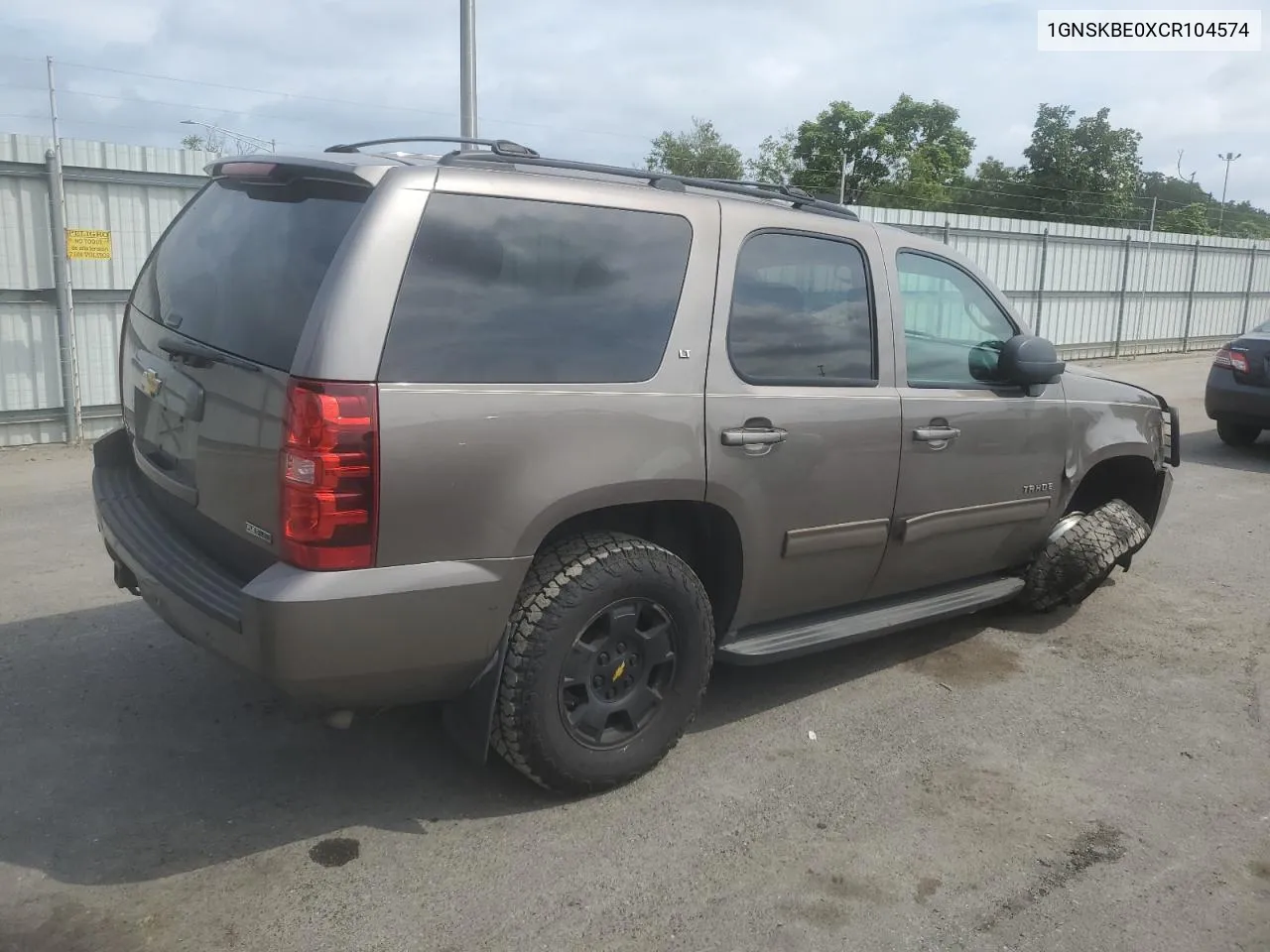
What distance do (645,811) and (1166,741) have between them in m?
2.06

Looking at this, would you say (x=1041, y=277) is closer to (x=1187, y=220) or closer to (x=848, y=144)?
(x=848, y=144)

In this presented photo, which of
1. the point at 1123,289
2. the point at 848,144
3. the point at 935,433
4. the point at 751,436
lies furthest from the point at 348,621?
the point at 848,144

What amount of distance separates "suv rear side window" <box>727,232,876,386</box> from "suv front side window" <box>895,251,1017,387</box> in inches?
9.9

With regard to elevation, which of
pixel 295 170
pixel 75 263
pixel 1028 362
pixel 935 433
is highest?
pixel 295 170

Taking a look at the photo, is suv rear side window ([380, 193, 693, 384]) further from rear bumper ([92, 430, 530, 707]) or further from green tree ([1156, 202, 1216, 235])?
green tree ([1156, 202, 1216, 235])

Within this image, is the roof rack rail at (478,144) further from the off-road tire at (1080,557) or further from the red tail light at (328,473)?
the off-road tire at (1080,557)

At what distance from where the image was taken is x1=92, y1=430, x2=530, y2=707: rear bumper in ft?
8.94

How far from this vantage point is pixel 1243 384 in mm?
9945

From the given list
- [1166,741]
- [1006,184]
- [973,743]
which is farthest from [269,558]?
[1006,184]

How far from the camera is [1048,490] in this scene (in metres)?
4.72

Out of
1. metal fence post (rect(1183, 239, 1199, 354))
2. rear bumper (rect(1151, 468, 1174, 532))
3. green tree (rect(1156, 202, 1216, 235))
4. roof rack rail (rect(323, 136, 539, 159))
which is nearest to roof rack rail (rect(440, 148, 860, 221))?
roof rack rail (rect(323, 136, 539, 159))

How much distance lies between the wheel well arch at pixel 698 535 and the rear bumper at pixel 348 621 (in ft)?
1.80

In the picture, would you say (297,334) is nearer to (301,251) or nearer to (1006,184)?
(301,251)

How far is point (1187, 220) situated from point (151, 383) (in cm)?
5437
